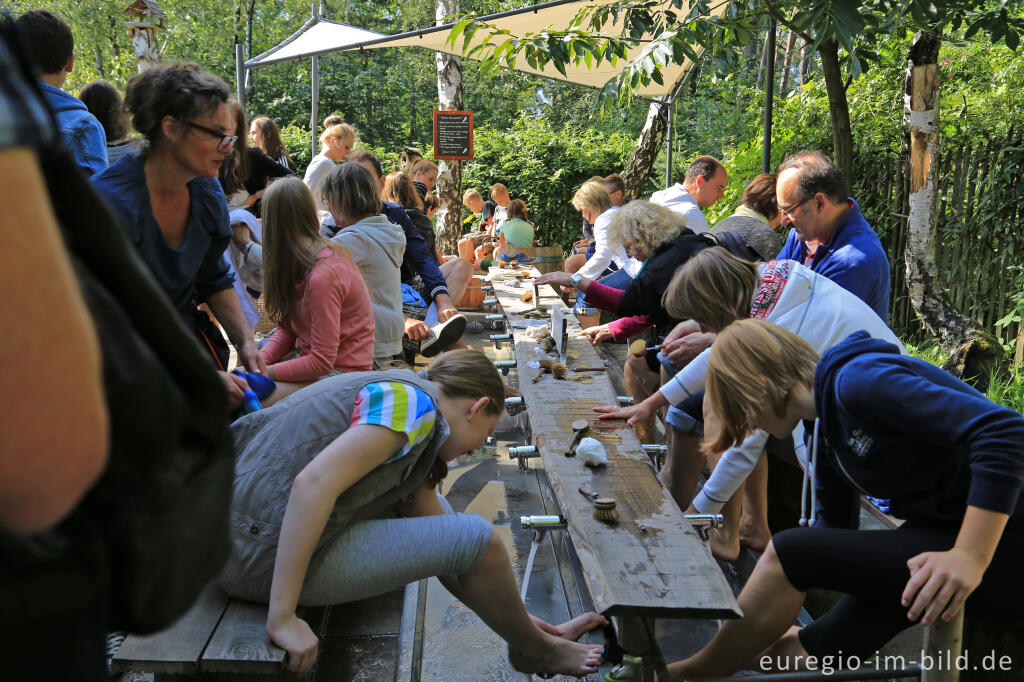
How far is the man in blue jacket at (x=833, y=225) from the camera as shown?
3859 mm

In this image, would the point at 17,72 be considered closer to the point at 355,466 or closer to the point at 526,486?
the point at 355,466

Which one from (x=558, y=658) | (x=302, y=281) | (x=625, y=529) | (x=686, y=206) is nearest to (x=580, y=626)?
(x=558, y=658)

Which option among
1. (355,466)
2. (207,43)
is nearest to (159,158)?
(355,466)

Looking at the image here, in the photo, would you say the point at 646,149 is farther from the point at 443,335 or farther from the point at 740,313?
the point at 740,313

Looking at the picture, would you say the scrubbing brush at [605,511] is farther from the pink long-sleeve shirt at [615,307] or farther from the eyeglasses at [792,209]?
the pink long-sleeve shirt at [615,307]

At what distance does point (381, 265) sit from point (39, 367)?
3.78 m

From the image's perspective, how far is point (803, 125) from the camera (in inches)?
358

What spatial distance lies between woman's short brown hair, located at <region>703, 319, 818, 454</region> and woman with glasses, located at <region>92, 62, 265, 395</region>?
4.64 feet

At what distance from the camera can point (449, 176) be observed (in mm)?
11742

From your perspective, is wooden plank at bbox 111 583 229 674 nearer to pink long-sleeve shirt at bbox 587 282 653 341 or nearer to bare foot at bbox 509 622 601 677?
bare foot at bbox 509 622 601 677

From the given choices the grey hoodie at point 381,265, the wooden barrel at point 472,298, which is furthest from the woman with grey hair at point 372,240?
the wooden barrel at point 472,298

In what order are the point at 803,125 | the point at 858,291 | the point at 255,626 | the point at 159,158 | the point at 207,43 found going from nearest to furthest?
the point at 255,626
the point at 159,158
the point at 858,291
the point at 803,125
the point at 207,43

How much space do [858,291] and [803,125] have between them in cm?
580

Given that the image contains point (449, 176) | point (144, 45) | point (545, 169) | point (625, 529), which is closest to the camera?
point (625, 529)
